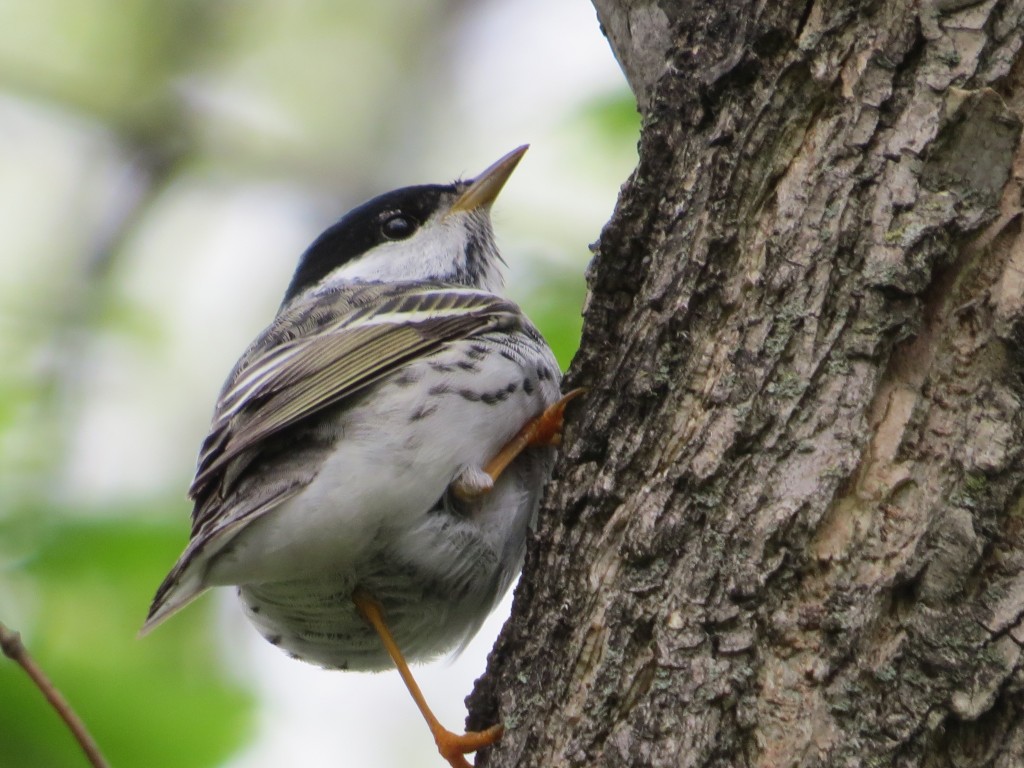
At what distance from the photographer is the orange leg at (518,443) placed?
3.91m

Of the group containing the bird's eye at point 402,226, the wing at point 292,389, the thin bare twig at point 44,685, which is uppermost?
the bird's eye at point 402,226

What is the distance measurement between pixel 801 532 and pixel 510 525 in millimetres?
1557

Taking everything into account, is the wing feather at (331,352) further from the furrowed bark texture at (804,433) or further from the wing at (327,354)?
the furrowed bark texture at (804,433)

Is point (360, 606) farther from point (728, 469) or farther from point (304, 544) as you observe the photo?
point (728, 469)

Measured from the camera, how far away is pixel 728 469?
9.01 feet

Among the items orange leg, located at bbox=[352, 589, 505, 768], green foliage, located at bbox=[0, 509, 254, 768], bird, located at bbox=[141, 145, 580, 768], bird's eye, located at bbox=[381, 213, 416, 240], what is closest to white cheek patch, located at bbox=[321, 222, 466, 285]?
bird's eye, located at bbox=[381, 213, 416, 240]

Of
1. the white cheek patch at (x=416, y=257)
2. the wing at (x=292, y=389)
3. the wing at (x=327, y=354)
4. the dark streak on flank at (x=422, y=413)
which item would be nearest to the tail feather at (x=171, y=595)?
the wing at (x=292, y=389)

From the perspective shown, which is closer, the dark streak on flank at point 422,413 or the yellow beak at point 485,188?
the dark streak on flank at point 422,413

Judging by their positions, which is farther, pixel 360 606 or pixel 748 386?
pixel 360 606

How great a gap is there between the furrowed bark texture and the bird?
2.01ft

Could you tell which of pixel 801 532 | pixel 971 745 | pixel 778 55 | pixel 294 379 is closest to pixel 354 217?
pixel 294 379

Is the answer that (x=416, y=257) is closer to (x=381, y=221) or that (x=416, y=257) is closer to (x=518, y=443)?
(x=381, y=221)

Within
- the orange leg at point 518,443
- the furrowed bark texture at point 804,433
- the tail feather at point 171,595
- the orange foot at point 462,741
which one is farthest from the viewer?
the orange leg at point 518,443

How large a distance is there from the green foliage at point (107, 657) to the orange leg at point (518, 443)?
1121 mm
